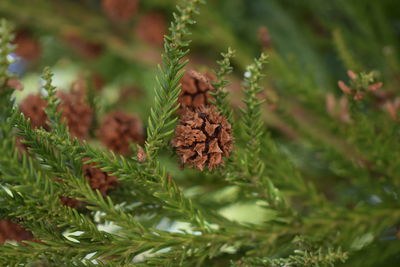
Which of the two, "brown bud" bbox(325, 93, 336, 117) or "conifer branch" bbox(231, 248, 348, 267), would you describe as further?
"brown bud" bbox(325, 93, 336, 117)

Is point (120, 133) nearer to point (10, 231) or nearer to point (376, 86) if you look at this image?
point (10, 231)

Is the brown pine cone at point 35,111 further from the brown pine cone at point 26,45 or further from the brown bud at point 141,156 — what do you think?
the brown pine cone at point 26,45

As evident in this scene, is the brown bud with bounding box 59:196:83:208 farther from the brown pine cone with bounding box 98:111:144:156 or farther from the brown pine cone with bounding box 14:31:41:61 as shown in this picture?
the brown pine cone with bounding box 14:31:41:61

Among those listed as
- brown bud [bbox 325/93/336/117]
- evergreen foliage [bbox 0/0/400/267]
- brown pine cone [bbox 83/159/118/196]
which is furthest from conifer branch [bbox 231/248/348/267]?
brown bud [bbox 325/93/336/117]

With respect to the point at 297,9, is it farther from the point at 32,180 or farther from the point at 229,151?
the point at 32,180

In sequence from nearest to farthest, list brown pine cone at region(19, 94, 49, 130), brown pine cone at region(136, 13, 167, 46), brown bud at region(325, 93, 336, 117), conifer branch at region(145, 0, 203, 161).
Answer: conifer branch at region(145, 0, 203, 161)
brown pine cone at region(19, 94, 49, 130)
brown bud at region(325, 93, 336, 117)
brown pine cone at region(136, 13, 167, 46)

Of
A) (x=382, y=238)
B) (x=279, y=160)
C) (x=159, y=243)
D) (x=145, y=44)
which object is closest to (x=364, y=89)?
(x=279, y=160)
